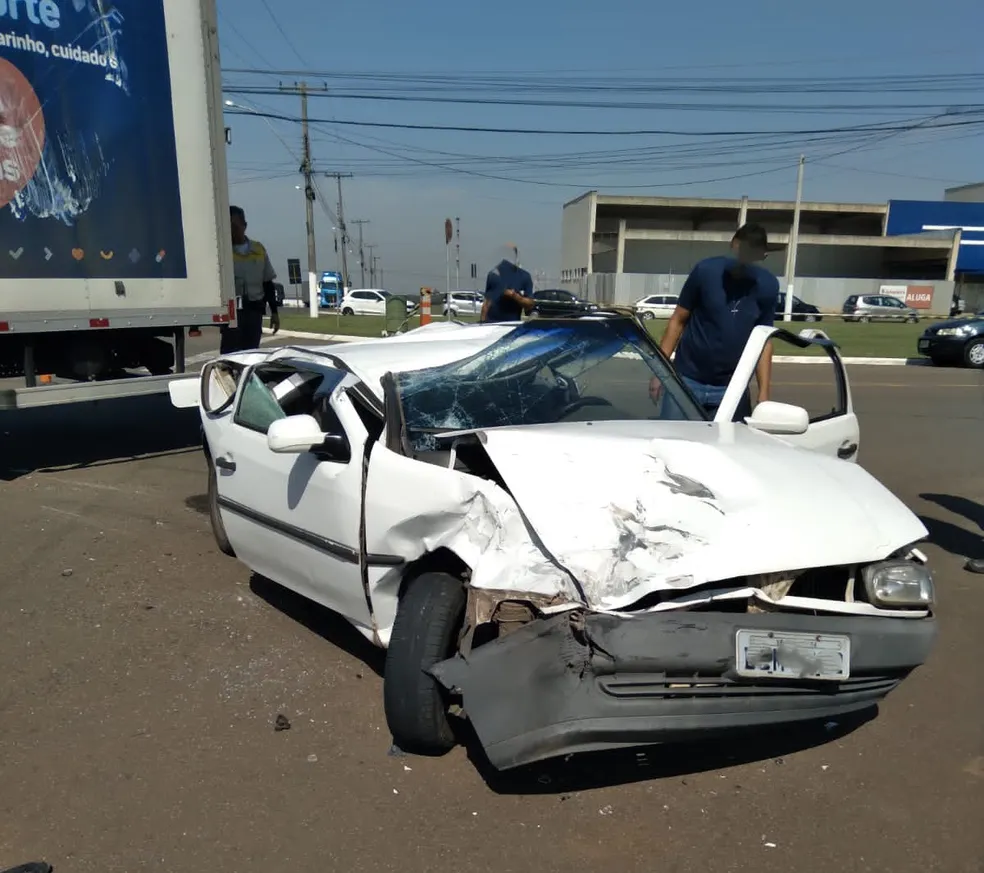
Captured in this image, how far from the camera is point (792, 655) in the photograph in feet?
8.11

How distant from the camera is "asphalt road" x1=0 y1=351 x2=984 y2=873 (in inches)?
96.7

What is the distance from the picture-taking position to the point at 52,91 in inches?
239

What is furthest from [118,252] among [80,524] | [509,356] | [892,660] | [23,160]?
[892,660]

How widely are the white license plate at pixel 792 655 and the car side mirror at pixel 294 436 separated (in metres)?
1.80

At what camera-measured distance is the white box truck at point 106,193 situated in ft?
19.7

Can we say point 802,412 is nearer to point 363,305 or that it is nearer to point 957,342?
point 957,342

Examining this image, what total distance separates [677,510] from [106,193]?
5.89 metres

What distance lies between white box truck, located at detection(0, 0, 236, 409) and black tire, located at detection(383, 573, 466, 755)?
488 centimetres

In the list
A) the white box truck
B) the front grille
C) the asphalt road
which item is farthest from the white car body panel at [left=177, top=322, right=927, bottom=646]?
the white box truck

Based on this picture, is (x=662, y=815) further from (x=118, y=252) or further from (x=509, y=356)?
(x=118, y=252)

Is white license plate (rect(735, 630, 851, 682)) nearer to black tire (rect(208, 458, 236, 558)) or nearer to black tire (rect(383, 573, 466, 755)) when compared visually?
black tire (rect(383, 573, 466, 755))

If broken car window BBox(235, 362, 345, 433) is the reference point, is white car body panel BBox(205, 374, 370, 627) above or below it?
below

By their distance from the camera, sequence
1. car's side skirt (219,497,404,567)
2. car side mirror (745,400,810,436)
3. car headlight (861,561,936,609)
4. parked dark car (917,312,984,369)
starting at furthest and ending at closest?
parked dark car (917,312,984,369), car side mirror (745,400,810,436), car's side skirt (219,497,404,567), car headlight (861,561,936,609)

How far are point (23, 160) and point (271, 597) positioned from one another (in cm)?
402
